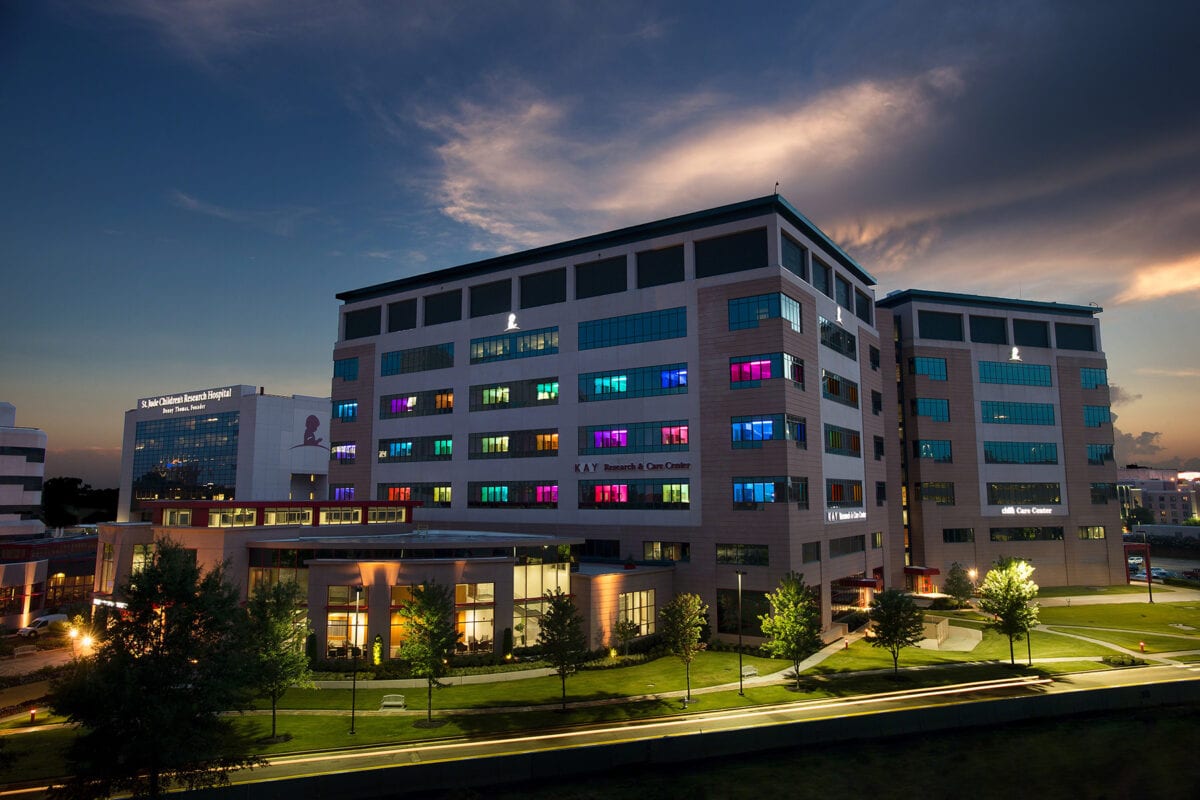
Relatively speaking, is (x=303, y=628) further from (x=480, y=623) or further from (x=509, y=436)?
(x=509, y=436)

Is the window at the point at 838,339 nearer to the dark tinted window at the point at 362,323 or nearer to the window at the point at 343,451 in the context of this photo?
the dark tinted window at the point at 362,323

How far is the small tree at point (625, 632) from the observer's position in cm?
5497

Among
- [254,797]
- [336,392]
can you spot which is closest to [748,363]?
[254,797]

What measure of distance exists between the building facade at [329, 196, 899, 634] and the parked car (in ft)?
104

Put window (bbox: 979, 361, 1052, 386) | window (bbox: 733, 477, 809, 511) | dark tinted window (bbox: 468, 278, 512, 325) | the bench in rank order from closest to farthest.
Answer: the bench
window (bbox: 733, 477, 809, 511)
dark tinted window (bbox: 468, 278, 512, 325)
window (bbox: 979, 361, 1052, 386)

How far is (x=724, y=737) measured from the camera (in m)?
35.9

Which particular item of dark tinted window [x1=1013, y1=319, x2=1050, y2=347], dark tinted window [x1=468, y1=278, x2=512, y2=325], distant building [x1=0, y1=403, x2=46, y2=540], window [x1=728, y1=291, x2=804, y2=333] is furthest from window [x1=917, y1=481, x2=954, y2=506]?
distant building [x1=0, y1=403, x2=46, y2=540]

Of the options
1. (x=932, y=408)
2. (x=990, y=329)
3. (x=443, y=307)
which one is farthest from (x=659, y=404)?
(x=990, y=329)

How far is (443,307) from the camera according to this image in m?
85.3

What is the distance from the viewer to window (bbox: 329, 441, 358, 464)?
295ft

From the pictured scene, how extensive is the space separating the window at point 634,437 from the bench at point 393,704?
32213mm

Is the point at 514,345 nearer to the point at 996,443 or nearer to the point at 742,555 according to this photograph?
the point at 742,555

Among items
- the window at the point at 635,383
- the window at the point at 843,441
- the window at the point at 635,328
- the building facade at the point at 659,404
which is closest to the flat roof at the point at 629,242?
the building facade at the point at 659,404

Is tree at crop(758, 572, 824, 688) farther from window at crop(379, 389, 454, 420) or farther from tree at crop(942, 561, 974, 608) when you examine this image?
window at crop(379, 389, 454, 420)
